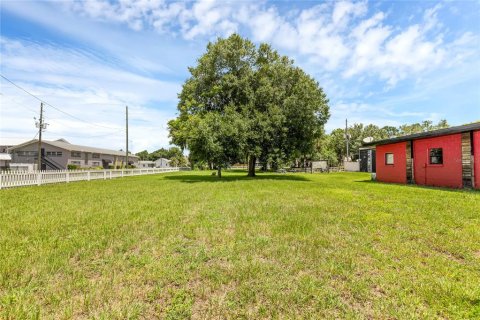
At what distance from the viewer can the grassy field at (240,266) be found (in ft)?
8.81

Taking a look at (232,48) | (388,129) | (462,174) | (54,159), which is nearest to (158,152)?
(54,159)

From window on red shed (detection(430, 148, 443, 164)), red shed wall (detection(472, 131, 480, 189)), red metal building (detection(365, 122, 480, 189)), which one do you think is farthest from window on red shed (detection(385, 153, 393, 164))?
red shed wall (detection(472, 131, 480, 189))

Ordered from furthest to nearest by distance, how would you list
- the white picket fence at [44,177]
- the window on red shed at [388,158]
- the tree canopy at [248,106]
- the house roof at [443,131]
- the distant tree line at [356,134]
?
the distant tree line at [356,134], the tree canopy at [248,106], the window on red shed at [388,158], the white picket fence at [44,177], the house roof at [443,131]

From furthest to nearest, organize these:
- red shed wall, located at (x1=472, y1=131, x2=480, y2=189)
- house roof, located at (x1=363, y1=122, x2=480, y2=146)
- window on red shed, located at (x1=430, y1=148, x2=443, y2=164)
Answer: window on red shed, located at (x1=430, y1=148, x2=443, y2=164) → red shed wall, located at (x1=472, y1=131, x2=480, y2=189) → house roof, located at (x1=363, y1=122, x2=480, y2=146)

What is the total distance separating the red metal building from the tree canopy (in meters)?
6.85

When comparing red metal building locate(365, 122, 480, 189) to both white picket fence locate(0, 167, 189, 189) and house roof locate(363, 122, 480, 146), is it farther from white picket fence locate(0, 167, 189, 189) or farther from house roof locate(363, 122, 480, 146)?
white picket fence locate(0, 167, 189, 189)

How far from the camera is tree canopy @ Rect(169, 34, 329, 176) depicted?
20250mm

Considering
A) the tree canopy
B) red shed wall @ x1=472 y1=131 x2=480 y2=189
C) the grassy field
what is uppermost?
the tree canopy

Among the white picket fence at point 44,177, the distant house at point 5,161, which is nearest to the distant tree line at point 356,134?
the white picket fence at point 44,177

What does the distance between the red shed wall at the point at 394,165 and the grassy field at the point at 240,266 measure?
11402 mm

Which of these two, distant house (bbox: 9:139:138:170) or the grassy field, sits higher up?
distant house (bbox: 9:139:138:170)

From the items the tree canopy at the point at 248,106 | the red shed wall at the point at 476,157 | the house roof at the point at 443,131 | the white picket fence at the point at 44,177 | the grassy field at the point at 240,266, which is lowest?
the grassy field at the point at 240,266

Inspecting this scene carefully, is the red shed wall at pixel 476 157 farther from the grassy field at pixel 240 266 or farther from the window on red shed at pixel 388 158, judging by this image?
the grassy field at pixel 240 266

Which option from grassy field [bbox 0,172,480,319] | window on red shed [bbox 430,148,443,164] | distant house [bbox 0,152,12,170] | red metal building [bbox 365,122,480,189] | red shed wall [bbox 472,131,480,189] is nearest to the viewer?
grassy field [bbox 0,172,480,319]
